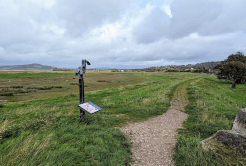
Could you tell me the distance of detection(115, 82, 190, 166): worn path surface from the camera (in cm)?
548

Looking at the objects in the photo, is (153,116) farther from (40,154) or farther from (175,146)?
(40,154)

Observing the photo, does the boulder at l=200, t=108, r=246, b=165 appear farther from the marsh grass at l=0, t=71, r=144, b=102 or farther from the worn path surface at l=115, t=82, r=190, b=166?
the marsh grass at l=0, t=71, r=144, b=102

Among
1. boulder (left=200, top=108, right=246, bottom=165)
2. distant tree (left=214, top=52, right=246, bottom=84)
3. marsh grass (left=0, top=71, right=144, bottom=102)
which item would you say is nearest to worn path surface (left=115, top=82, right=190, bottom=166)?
boulder (left=200, top=108, right=246, bottom=165)

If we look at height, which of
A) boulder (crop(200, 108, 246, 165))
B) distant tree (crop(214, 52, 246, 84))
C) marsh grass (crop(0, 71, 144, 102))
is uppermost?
distant tree (crop(214, 52, 246, 84))

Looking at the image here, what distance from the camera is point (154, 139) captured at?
7.25 m

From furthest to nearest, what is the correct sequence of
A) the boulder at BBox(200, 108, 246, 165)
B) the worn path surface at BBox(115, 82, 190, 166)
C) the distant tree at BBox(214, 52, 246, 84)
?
the distant tree at BBox(214, 52, 246, 84), the worn path surface at BBox(115, 82, 190, 166), the boulder at BBox(200, 108, 246, 165)

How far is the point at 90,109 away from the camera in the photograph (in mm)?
7457

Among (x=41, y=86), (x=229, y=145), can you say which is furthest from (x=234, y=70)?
(x=41, y=86)

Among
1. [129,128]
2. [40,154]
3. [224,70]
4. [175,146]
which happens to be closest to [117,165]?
[40,154]

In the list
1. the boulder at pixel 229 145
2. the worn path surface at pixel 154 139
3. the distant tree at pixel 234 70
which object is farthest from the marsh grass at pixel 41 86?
the distant tree at pixel 234 70

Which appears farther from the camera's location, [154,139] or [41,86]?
[41,86]

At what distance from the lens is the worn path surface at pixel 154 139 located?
5.48 m

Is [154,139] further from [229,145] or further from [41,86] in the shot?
[41,86]

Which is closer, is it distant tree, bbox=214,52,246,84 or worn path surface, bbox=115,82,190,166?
worn path surface, bbox=115,82,190,166
